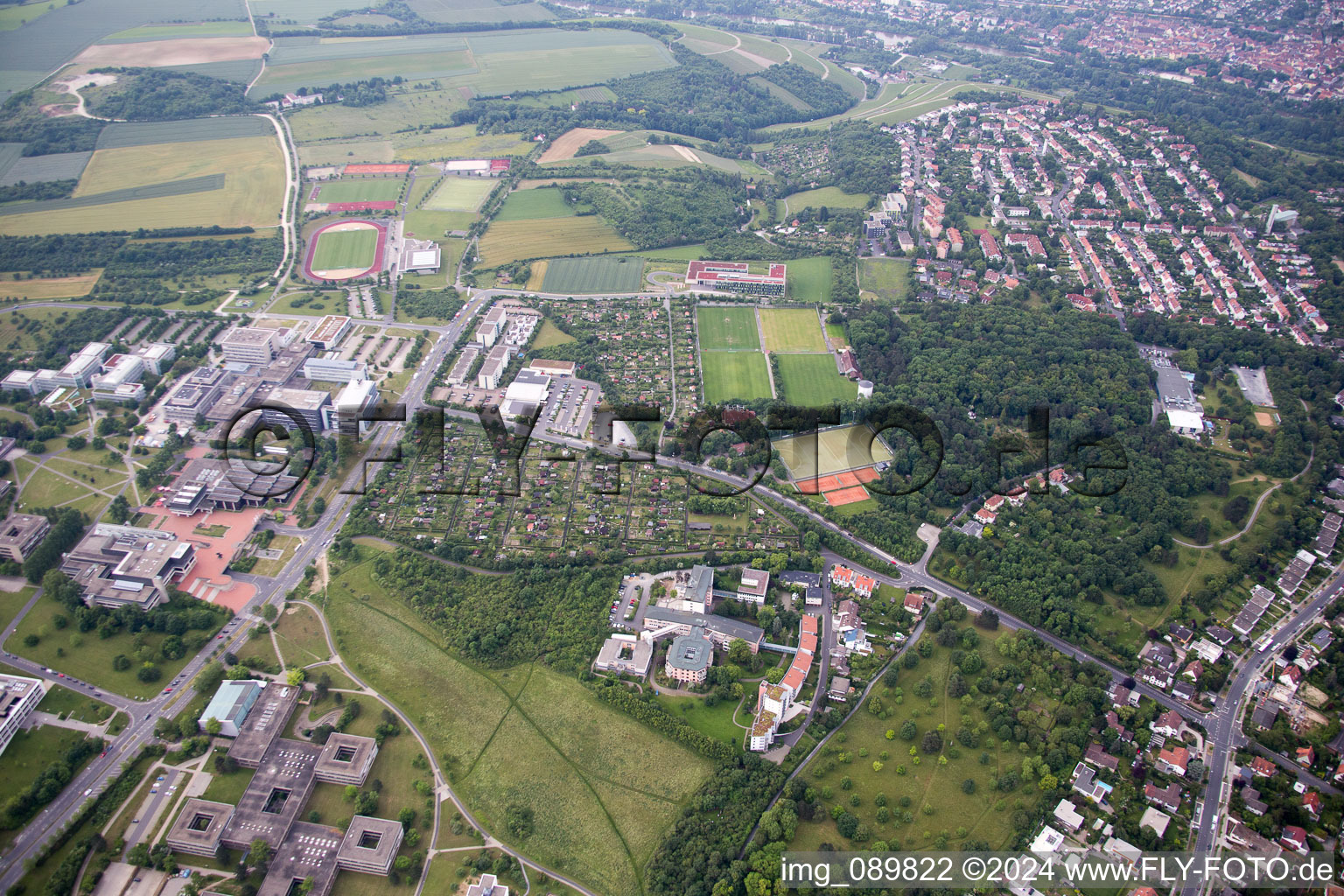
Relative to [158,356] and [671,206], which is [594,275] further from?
[158,356]

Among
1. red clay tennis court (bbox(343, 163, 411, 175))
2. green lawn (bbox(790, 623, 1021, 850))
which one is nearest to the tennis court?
green lawn (bbox(790, 623, 1021, 850))

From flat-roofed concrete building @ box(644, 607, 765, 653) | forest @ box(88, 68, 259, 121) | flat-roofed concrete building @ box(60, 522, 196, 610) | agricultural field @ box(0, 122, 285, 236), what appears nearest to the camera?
flat-roofed concrete building @ box(644, 607, 765, 653)

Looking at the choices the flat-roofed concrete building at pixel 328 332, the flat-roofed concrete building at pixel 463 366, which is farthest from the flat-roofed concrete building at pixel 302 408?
the flat-roofed concrete building at pixel 463 366

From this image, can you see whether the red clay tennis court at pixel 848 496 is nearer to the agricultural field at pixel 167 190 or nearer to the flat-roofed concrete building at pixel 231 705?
the flat-roofed concrete building at pixel 231 705

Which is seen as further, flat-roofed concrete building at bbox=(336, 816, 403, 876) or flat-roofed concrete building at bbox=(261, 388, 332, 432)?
flat-roofed concrete building at bbox=(261, 388, 332, 432)

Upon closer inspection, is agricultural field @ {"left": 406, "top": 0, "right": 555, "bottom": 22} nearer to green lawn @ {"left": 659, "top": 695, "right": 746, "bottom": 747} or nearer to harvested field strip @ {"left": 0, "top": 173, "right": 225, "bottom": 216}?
harvested field strip @ {"left": 0, "top": 173, "right": 225, "bottom": 216}

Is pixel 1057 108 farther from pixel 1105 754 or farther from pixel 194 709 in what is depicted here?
pixel 194 709

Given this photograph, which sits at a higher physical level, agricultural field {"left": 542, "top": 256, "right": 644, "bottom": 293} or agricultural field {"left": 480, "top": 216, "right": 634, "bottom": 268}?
agricultural field {"left": 480, "top": 216, "right": 634, "bottom": 268}

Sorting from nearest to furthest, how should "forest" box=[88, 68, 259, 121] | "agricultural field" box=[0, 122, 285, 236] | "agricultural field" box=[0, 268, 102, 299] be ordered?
1. "agricultural field" box=[0, 268, 102, 299]
2. "agricultural field" box=[0, 122, 285, 236]
3. "forest" box=[88, 68, 259, 121]
